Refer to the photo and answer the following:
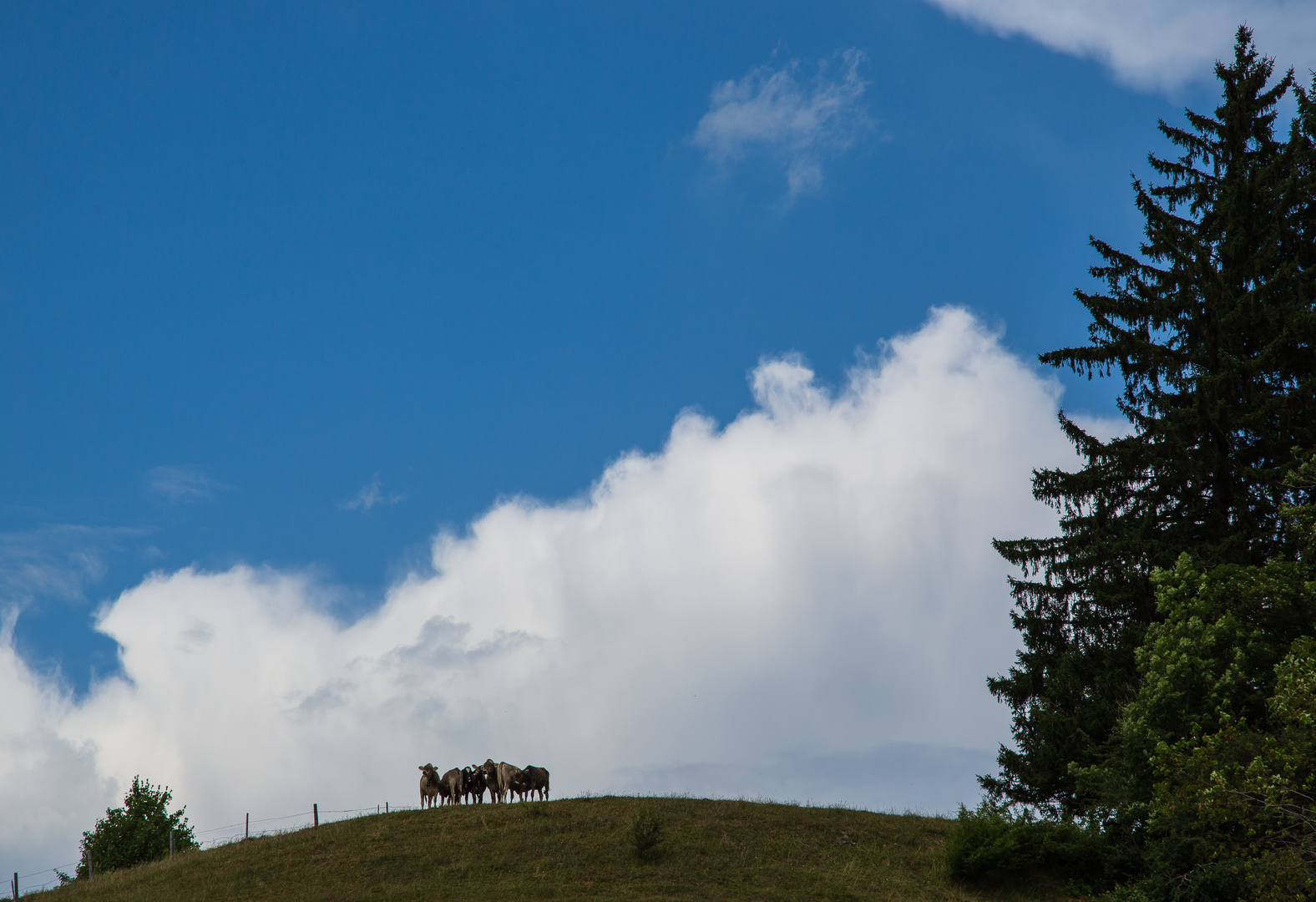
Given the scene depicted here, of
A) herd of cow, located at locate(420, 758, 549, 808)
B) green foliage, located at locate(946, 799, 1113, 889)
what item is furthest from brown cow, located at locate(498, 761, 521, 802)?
green foliage, located at locate(946, 799, 1113, 889)

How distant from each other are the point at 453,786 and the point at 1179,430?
1181 inches

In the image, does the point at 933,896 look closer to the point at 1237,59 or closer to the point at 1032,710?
the point at 1032,710

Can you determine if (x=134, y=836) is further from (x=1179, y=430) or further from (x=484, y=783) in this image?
(x=1179, y=430)

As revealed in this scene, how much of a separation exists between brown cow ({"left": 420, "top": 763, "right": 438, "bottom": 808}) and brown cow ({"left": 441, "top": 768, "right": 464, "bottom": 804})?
0.57 metres

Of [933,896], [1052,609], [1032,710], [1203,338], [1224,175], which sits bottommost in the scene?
[933,896]

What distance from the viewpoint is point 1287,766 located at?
838 inches

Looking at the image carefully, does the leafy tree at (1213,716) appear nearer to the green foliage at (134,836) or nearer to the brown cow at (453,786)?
the brown cow at (453,786)

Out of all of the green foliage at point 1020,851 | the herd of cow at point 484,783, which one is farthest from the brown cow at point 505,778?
the green foliage at point 1020,851

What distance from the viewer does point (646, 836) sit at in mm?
30797

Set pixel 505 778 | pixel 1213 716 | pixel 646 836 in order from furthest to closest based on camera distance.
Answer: pixel 505 778 < pixel 646 836 < pixel 1213 716

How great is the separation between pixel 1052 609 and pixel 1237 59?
21.6 meters

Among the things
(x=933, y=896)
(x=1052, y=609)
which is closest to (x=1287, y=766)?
(x=933, y=896)

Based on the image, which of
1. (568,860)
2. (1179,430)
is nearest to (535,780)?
(568,860)

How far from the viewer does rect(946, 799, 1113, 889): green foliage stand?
30.6 metres
